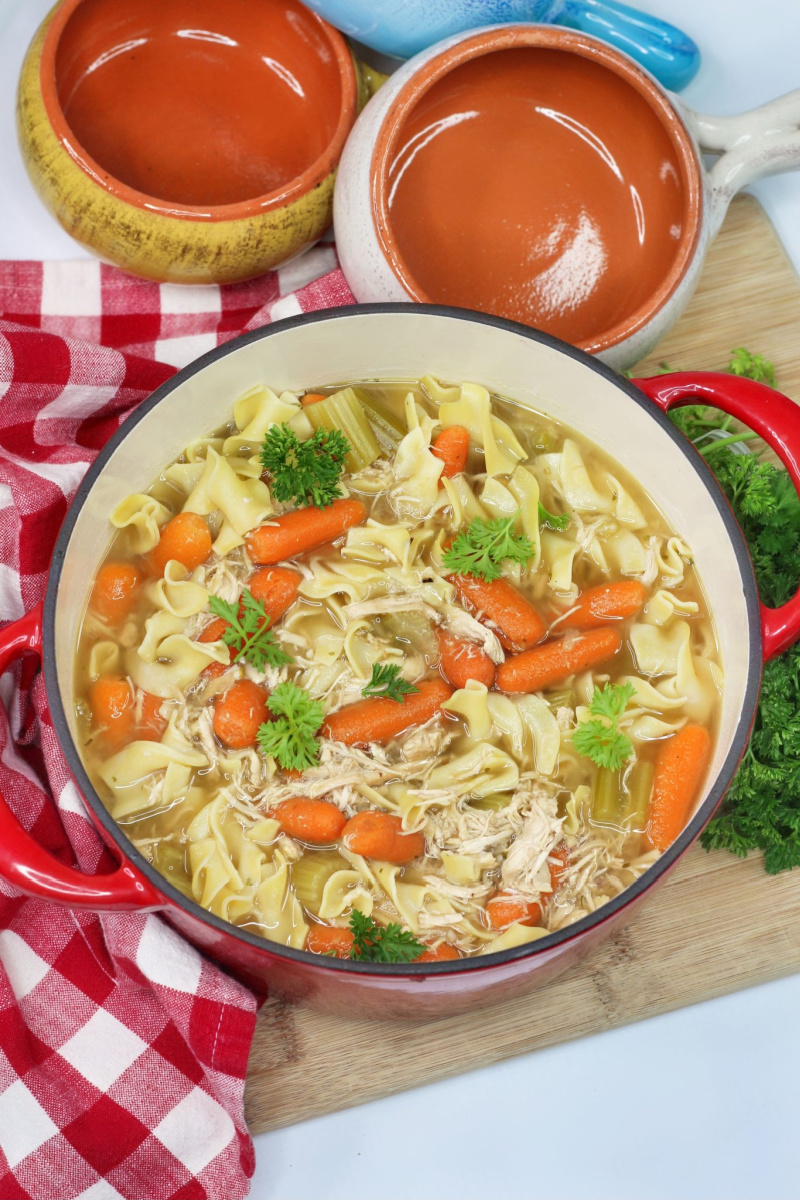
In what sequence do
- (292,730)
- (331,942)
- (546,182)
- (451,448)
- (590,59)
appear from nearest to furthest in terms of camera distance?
(331,942)
(292,730)
(451,448)
(590,59)
(546,182)

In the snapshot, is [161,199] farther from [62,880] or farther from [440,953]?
[440,953]

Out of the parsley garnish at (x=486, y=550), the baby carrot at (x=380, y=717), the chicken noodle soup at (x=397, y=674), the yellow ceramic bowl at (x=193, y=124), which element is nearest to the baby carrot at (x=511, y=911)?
the chicken noodle soup at (x=397, y=674)

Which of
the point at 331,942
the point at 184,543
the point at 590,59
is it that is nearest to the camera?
the point at 331,942

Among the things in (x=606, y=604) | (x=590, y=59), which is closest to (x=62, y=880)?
(x=606, y=604)

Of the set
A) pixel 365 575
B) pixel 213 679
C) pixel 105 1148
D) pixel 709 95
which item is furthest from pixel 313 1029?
pixel 709 95

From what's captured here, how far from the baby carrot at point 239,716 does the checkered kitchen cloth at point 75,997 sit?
45cm

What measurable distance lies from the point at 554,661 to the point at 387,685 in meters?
0.44

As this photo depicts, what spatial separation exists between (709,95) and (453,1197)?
139 inches

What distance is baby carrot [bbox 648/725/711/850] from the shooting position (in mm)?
2836

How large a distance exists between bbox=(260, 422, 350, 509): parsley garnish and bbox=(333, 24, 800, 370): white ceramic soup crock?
0.52 meters

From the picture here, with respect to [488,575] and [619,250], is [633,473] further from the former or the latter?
[619,250]

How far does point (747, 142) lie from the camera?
11.2 ft

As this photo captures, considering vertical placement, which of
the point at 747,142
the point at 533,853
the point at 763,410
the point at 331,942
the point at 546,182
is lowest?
the point at 331,942

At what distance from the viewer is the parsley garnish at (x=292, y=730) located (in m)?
2.80
